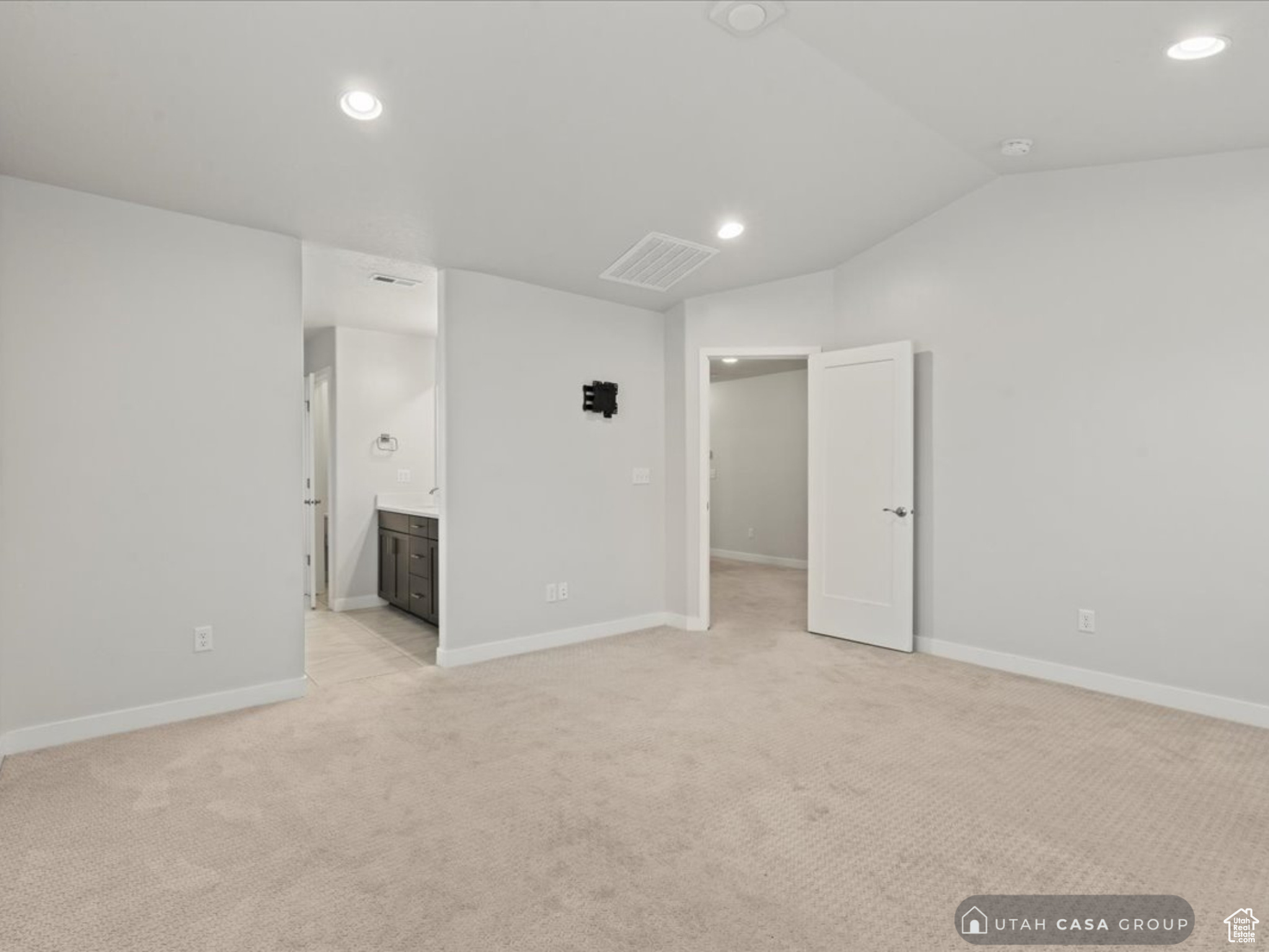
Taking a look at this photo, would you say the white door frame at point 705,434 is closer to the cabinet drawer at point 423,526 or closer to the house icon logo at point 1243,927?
the cabinet drawer at point 423,526

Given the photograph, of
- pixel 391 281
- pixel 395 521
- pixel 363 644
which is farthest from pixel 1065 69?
pixel 395 521

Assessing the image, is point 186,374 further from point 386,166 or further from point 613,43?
point 613,43

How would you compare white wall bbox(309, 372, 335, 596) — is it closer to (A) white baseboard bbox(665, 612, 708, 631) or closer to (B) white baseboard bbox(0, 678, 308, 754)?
(B) white baseboard bbox(0, 678, 308, 754)

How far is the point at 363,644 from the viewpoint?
4730mm

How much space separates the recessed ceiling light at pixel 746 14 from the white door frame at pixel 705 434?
2636mm

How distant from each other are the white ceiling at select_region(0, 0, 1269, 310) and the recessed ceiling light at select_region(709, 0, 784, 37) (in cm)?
7

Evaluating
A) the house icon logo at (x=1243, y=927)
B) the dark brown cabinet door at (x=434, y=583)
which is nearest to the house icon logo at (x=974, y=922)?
the house icon logo at (x=1243, y=927)

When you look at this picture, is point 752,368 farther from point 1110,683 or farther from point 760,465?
point 1110,683

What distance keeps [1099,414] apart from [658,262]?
272 centimetres

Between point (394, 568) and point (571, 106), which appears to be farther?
point (394, 568)

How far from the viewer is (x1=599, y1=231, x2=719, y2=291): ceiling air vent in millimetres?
4086

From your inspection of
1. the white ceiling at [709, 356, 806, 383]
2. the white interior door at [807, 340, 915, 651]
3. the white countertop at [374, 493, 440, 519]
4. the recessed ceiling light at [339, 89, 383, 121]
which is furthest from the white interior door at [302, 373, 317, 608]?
the white interior door at [807, 340, 915, 651]

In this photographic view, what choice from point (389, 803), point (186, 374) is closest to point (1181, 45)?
point (389, 803)

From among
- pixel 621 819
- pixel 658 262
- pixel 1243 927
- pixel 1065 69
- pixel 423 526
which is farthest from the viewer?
pixel 423 526
